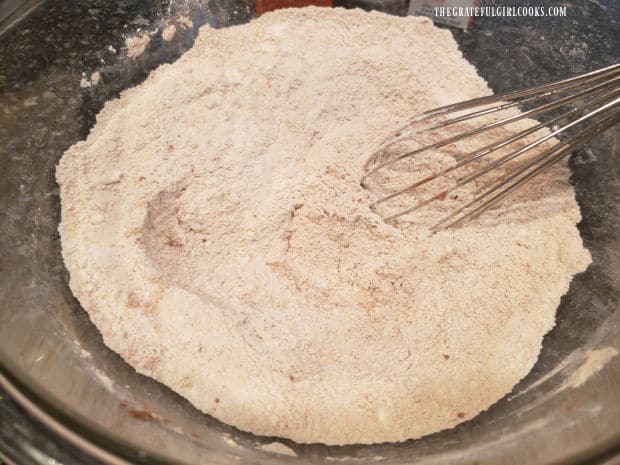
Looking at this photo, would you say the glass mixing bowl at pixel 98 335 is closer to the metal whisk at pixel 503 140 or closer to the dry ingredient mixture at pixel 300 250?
the dry ingredient mixture at pixel 300 250

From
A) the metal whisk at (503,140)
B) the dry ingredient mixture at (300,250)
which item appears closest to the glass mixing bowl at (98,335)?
the dry ingredient mixture at (300,250)

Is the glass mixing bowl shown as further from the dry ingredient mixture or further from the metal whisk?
the metal whisk

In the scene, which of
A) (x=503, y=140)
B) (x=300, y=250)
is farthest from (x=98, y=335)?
(x=503, y=140)

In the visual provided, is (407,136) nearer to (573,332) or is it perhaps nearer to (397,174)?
(397,174)

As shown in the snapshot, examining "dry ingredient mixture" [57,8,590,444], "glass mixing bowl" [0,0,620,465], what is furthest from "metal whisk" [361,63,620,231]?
"glass mixing bowl" [0,0,620,465]

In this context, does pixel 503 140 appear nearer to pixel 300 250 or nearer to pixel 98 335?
pixel 300 250
